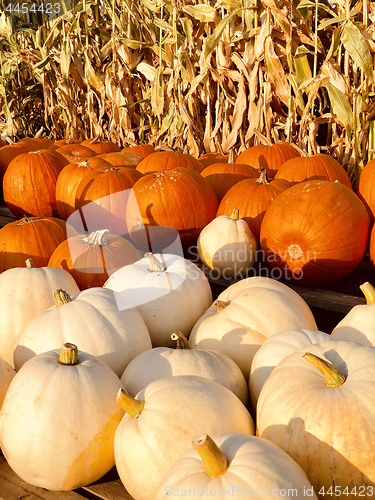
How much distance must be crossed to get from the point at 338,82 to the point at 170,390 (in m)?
3.13

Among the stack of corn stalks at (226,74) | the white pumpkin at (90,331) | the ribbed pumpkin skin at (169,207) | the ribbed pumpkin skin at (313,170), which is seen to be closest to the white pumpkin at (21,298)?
the white pumpkin at (90,331)

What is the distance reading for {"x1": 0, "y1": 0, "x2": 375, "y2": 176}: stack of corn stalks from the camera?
3701 mm

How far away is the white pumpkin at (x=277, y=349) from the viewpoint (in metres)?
1.54

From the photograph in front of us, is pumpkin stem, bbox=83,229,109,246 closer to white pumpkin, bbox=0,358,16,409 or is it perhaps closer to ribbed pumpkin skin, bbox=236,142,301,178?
white pumpkin, bbox=0,358,16,409

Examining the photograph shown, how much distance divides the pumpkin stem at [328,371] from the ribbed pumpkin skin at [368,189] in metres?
1.90

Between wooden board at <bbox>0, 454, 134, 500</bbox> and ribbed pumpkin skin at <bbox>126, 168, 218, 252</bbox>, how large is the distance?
6.08 feet

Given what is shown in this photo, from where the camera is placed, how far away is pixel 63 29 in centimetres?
650

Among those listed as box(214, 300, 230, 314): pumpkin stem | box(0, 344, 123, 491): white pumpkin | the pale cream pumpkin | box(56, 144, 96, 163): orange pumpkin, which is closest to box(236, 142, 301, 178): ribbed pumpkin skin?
box(56, 144, 96, 163): orange pumpkin

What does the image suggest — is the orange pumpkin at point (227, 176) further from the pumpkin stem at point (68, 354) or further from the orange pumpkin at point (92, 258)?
the pumpkin stem at point (68, 354)

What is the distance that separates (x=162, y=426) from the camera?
1.23m

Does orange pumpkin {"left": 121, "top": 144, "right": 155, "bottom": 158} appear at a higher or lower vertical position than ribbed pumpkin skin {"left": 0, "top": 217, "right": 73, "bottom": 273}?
higher

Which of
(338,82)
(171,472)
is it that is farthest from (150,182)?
(171,472)

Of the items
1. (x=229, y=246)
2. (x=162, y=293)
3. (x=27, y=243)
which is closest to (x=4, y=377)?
(x=162, y=293)

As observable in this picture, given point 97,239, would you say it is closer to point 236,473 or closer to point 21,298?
point 21,298
